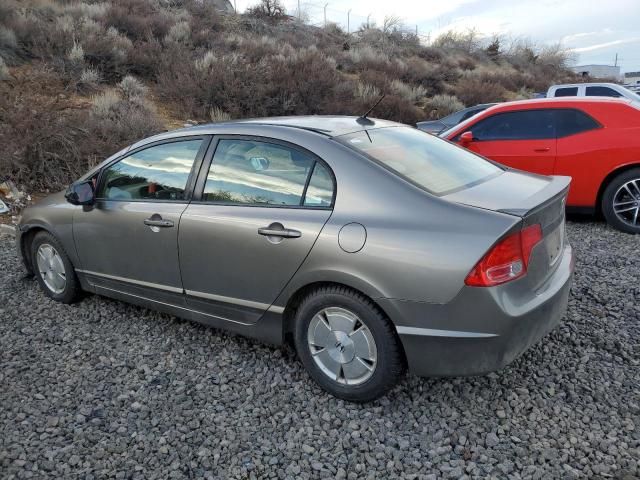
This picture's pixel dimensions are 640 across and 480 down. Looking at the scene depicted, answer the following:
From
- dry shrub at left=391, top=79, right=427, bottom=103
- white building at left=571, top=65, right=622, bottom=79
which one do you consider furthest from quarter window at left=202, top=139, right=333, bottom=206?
white building at left=571, top=65, right=622, bottom=79

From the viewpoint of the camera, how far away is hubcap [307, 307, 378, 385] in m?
2.84

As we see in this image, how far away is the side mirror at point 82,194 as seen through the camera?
3967mm

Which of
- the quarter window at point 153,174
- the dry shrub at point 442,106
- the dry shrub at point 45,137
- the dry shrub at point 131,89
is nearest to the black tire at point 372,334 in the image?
the quarter window at point 153,174

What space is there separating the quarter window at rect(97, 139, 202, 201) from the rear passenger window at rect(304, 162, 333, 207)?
0.97 m

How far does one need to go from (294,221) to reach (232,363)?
114cm

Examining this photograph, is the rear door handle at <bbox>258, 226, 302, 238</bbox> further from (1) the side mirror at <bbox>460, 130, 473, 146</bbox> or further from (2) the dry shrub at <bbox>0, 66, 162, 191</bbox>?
(2) the dry shrub at <bbox>0, 66, 162, 191</bbox>

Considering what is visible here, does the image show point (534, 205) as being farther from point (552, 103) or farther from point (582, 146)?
point (552, 103)

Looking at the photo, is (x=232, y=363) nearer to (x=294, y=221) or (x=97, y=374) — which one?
(x=97, y=374)

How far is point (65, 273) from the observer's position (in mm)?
4375

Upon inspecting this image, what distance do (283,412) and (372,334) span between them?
0.70m

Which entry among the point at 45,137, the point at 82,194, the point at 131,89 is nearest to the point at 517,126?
the point at 82,194

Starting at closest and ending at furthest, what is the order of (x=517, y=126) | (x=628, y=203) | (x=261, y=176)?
(x=261, y=176) → (x=628, y=203) → (x=517, y=126)

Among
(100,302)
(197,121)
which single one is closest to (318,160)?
(100,302)

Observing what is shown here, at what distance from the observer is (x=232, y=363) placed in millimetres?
3473
